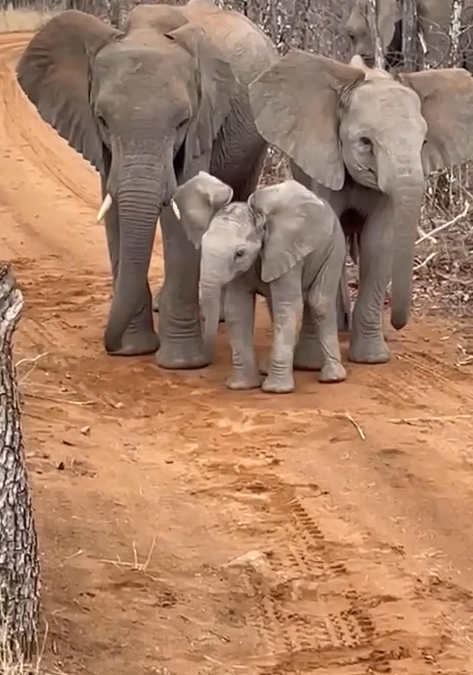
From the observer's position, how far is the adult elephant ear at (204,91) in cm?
599

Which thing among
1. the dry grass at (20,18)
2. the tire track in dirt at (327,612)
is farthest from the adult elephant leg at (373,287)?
the dry grass at (20,18)

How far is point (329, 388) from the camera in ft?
19.6

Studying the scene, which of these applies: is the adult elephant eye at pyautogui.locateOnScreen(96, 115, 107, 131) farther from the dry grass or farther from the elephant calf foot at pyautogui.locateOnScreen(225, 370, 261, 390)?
the dry grass

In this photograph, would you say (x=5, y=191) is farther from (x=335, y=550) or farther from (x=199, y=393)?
(x=335, y=550)

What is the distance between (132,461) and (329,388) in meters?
1.22

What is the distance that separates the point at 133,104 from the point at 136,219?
492 mm

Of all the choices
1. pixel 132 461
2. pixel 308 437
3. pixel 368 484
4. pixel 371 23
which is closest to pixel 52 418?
pixel 132 461

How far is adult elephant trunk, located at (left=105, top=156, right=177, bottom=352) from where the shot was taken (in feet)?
18.6

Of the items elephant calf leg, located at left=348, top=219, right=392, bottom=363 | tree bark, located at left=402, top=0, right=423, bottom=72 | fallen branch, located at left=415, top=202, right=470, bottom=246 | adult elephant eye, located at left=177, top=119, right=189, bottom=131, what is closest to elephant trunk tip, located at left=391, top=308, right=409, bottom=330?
elephant calf leg, located at left=348, top=219, right=392, bottom=363

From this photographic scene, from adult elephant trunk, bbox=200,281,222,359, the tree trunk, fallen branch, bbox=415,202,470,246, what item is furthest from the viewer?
fallen branch, bbox=415,202,470,246

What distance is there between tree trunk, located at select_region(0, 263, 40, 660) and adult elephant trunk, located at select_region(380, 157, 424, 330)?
2376mm

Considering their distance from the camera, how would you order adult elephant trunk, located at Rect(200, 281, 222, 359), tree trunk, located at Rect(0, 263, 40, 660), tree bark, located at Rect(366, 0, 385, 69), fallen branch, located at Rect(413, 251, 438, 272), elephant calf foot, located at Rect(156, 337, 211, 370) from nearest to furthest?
tree trunk, located at Rect(0, 263, 40, 660), adult elephant trunk, located at Rect(200, 281, 222, 359), elephant calf foot, located at Rect(156, 337, 211, 370), fallen branch, located at Rect(413, 251, 438, 272), tree bark, located at Rect(366, 0, 385, 69)

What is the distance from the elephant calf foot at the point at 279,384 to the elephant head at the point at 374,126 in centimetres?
54

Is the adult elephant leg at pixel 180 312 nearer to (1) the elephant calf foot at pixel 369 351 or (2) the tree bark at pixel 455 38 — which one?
(1) the elephant calf foot at pixel 369 351
